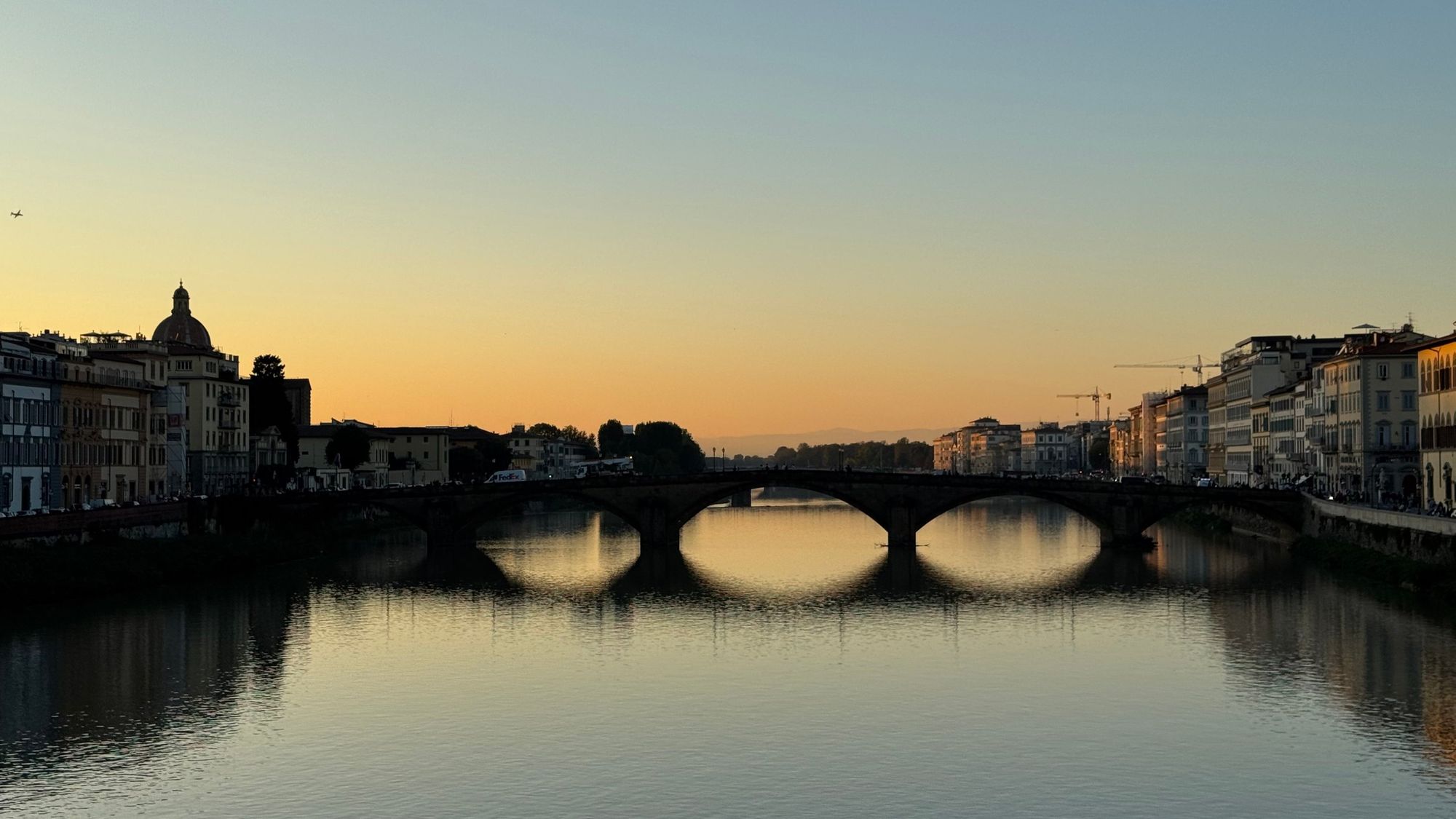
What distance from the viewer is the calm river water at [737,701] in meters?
35.8

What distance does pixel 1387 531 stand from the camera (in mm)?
74938

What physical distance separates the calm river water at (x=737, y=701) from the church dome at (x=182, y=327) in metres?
61.9

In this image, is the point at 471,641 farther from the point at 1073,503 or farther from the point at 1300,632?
the point at 1073,503

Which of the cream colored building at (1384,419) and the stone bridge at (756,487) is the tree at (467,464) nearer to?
the stone bridge at (756,487)

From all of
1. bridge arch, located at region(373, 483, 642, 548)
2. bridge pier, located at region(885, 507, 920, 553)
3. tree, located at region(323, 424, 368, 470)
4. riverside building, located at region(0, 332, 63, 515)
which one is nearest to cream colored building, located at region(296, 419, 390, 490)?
tree, located at region(323, 424, 368, 470)

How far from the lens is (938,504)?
104 meters

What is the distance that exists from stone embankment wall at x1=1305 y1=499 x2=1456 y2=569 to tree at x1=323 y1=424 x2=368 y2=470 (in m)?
88.6

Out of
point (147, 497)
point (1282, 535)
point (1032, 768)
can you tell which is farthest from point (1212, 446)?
point (1032, 768)

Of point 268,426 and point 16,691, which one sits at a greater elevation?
point 268,426

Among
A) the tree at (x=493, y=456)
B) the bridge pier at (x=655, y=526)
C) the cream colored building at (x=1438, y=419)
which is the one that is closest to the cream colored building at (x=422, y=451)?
the tree at (x=493, y=456)

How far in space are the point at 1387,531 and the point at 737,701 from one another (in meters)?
41.2

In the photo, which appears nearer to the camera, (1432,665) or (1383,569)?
(1432,665)

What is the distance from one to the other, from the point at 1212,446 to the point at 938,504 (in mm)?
70787

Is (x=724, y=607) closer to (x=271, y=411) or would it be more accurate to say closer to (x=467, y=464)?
(x=271, y=411)
